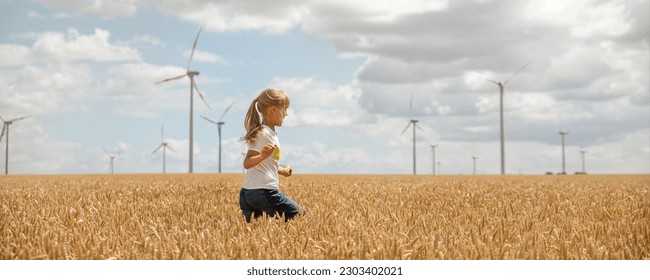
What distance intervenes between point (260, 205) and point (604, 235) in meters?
3.88

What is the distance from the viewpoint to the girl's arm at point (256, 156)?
23.4 ft

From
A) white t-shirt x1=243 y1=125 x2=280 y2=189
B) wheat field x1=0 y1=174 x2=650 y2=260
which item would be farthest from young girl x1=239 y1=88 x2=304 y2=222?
wheat field x1=0 y1=174 x2=650 y2=260

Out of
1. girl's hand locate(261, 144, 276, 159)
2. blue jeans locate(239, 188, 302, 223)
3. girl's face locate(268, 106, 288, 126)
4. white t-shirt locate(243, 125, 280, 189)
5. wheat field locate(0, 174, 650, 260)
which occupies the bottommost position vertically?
wheat field locate(0, 174, 650, 260)

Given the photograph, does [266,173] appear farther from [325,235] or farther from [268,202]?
[325,235]

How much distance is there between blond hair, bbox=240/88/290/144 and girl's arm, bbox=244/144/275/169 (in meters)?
0.15

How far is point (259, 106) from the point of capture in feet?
25.1

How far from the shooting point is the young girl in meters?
7.39

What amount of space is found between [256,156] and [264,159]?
109 mm

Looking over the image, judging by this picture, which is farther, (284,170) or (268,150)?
(284,170)

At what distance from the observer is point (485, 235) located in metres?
6.45

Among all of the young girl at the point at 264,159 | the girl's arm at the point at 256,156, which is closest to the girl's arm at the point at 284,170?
the young girl at the point at 264,159

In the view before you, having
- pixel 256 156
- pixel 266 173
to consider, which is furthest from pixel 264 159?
pixel 266 173

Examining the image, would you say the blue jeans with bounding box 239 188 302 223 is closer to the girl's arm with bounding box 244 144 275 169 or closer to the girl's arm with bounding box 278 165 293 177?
the girl's arm with bounding box 278 165 293 177

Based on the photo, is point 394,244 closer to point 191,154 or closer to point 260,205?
point 260,205
